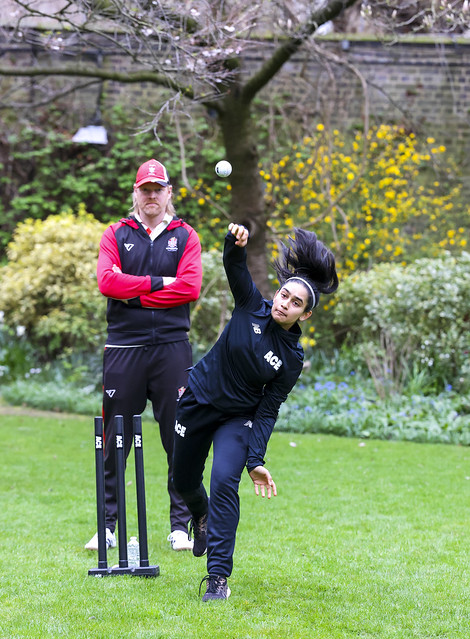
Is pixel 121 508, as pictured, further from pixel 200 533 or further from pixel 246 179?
pixel 246 179

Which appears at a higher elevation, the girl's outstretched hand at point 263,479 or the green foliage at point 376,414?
the girl's outstretched hand at point 263,479

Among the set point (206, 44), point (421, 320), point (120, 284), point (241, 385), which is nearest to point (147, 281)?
point (120, 284)

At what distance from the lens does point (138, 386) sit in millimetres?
5145

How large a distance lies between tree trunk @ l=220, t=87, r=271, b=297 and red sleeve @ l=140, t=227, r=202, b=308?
5.06 m

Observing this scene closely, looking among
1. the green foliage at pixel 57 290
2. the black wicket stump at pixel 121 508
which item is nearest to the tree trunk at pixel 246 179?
the green foliage at pixel 57 290

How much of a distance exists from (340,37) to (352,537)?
39.2ft

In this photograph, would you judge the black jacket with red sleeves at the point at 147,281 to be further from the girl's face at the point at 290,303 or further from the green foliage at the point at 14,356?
the green foliage at the point at 14,356

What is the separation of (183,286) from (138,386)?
0.66 m

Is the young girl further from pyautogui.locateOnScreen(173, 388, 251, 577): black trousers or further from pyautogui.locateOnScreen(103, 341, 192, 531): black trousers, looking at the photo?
pyautogui.locateOnScreen(103, 341, 192, 531): black trousers

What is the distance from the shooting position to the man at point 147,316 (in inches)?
202

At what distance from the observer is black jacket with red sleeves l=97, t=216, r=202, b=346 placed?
16.8ft

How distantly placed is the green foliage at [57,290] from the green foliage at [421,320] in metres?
3.69

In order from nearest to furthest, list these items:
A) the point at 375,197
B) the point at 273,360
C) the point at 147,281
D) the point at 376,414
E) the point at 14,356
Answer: the point at 273,360, the point at 147,281, the point at 376,414, the point at 14,356, the point at 375,197

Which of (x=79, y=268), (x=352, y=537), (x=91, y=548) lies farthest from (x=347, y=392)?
(x=91, y=548)
